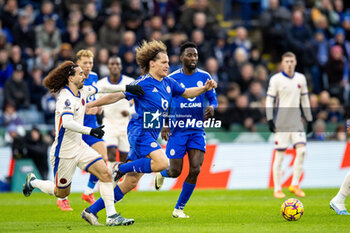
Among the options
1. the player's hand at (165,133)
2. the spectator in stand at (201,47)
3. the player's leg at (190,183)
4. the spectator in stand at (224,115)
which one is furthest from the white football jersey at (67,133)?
the spectator in stand at (201,47)

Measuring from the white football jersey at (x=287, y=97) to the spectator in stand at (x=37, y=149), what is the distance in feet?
21.2

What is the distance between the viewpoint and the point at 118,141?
14.7 meters

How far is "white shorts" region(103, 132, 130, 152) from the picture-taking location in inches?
571

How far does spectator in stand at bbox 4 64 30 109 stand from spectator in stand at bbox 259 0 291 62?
8.64 m

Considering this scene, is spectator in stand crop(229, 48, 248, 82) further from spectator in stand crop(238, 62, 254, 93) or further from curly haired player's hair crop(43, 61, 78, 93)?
curly haired player's hair crop(43, 61, 78, 93)

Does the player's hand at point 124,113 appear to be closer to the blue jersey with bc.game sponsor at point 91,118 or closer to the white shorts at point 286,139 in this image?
the blue jersey with bc.game sponsor at point 91,118

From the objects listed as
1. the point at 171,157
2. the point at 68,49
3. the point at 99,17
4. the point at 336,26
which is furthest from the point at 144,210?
the point at 336,26

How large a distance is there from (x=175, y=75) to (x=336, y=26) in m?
14.0

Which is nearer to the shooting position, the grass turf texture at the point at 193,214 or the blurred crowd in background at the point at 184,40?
the grass turf texture at the point at 193,214

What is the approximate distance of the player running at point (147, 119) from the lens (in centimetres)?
953

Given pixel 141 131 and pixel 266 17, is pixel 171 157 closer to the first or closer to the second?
pixel 141 131

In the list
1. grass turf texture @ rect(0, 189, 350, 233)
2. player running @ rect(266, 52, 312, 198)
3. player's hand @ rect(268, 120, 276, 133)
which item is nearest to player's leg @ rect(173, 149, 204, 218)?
grass turf texture @ rect(0, 189, 350, 233)

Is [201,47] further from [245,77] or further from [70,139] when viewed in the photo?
[70,139]

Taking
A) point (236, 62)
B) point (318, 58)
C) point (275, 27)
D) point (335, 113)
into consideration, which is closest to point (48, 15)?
point (236, 62)
